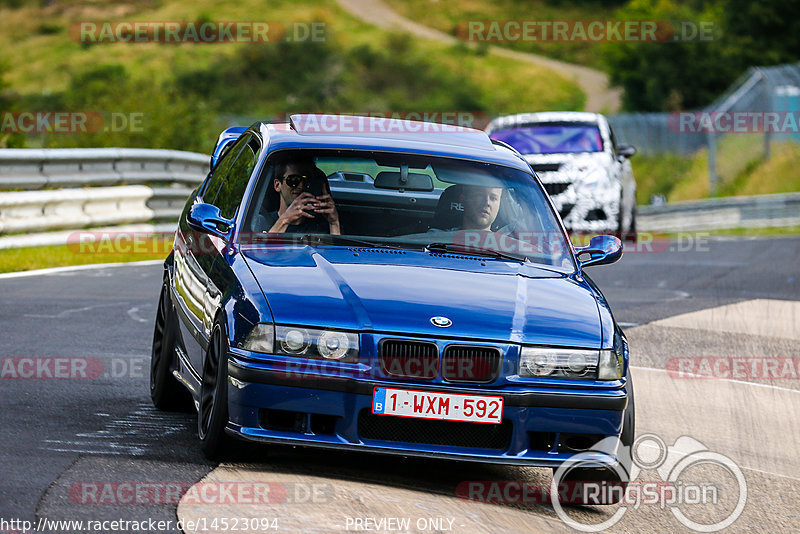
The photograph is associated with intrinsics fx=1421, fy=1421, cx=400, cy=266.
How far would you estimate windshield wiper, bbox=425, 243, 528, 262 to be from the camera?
6.83 metres

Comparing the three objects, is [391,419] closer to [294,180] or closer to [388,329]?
[388,329]

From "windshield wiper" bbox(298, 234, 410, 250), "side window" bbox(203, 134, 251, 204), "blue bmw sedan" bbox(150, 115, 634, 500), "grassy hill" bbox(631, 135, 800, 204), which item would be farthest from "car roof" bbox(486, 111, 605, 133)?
"grassy hill" bbox(631, 135, 800, 204)

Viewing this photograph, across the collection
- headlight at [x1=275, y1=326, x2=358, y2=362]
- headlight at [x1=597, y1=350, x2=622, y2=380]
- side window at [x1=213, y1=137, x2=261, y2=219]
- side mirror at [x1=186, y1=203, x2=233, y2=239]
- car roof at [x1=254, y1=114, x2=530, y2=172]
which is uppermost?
car roof at [x1=254, y1=114, x2=530, y2=172]

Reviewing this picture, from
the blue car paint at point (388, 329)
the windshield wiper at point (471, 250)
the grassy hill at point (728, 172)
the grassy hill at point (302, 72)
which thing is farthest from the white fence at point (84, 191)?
the grassy hill at point (302, 72)

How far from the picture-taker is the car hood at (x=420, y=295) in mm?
5719

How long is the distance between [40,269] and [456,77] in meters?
73.7

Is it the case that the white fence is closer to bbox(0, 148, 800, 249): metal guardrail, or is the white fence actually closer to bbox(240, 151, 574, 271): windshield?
bbox(0, 148, 800, 249): metal guardrail

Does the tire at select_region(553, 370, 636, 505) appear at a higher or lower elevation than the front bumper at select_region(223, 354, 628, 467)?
lower

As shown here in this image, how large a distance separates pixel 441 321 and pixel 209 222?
1.57m

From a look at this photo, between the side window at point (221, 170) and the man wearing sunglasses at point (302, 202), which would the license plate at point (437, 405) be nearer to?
the man wearing sunglasses at point (302, 202)

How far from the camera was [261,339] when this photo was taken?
565cm

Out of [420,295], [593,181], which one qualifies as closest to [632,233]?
[593,181]

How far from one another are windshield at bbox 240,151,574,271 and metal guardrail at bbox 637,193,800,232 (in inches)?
827

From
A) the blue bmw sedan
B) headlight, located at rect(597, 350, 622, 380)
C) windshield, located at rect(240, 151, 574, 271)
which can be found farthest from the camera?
windshield, located at rect(240, 151, 574, 271)
